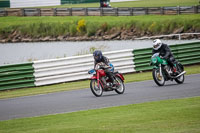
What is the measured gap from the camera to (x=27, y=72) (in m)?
17.5

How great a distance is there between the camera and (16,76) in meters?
17.5

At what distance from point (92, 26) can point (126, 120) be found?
43.1 m

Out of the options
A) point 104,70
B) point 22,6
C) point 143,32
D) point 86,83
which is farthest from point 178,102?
point 22,6

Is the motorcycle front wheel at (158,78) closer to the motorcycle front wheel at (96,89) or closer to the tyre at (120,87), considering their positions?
the tyre at (120,87)

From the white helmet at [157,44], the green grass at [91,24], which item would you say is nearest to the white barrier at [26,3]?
the green grass at [91,24]

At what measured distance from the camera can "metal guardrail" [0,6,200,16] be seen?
163 ft

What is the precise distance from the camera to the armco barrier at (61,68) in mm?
17484

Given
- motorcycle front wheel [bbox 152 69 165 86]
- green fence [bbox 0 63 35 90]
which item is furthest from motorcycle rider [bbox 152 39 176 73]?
green fence [bbox 0 63 35 90]

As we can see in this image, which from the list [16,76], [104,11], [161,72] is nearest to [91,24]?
[104,11]

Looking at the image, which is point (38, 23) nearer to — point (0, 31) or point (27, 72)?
point (0, 31)

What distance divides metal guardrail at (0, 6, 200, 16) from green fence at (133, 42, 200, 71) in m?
28.3

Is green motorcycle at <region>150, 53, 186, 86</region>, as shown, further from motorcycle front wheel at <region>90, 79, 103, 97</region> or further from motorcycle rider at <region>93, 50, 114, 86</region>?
motorcycle front wheel at <region>90, 79, 103, 97</region>

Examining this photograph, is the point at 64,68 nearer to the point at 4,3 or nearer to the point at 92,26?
the point at 92,26

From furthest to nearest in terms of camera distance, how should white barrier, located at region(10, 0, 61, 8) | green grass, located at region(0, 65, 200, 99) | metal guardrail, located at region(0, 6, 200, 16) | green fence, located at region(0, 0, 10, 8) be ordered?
green fence, located at region(0, 0, 10, 8) < white barrier, located at region(10, 0, 61, 8) < metal guardrail, located at region(0, 6, 200, 16) < green grass, located at region(0, 65, 200, 99)
